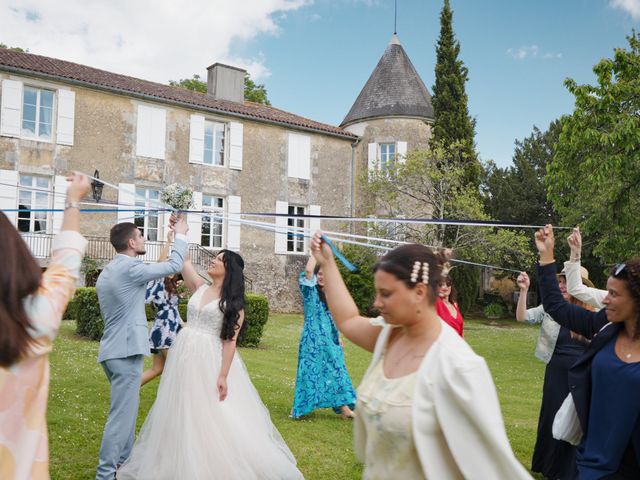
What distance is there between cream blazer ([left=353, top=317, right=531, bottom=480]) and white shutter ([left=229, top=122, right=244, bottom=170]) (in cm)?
2402

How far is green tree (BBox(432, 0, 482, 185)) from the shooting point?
2634cm

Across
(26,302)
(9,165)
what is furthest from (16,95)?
(26,302)

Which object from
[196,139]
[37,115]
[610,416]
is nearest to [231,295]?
[610,416]

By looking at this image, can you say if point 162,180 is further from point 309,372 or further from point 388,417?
point 388,417

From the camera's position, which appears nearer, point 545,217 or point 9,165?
point 9,165

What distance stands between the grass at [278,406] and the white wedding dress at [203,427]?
638mm

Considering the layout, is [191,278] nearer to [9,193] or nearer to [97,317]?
[97,317]

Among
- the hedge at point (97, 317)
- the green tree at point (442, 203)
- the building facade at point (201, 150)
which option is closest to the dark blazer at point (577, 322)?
the hedge at point (97, 317)

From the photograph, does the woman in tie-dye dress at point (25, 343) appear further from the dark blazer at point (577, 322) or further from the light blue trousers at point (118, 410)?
the dark blazer at point (577, 322)

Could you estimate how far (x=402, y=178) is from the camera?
2495 centimetres

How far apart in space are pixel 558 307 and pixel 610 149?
1162 centimetres

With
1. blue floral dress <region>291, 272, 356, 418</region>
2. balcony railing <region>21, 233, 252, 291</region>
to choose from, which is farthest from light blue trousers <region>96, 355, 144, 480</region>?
balcony railing <region>21, 233, 252, 291</region>

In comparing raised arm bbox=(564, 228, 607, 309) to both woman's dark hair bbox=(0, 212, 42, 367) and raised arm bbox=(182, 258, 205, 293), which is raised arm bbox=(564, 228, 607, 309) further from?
woman's dark hair bbox=(0, 212, 42, 367)

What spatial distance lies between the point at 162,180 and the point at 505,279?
74.6 feet
